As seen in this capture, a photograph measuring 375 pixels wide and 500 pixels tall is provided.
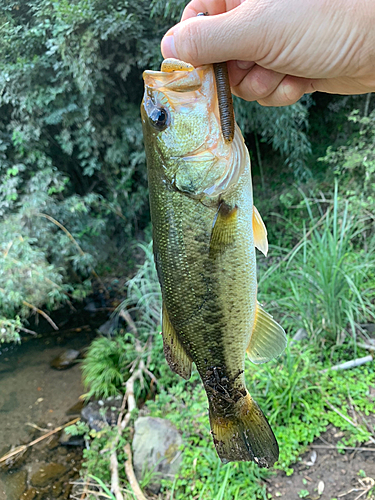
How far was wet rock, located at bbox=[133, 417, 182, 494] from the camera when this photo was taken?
2.54 metres

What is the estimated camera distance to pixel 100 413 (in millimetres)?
3354

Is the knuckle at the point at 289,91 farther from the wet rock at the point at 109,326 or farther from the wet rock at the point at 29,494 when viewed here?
the wet rock at the point at 109,326

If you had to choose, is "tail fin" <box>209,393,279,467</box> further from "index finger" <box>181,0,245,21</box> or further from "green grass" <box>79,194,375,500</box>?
"index finger" <box>181,0,245,21</box>

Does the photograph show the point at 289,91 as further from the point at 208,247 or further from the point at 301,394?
the point at 301,394

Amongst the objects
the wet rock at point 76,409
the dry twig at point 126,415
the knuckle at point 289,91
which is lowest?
the wet rock at point 76,409

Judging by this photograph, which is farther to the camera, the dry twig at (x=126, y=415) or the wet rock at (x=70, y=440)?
the wet rock at (x=70, y=440)

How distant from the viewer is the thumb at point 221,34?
3.40 feet

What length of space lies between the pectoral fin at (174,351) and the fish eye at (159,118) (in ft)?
1.91

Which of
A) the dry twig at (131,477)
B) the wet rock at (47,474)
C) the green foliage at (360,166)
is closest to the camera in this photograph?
the dry twig at (131,477)

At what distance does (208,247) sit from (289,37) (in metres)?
0.73

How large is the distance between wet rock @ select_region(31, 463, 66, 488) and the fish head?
323cm

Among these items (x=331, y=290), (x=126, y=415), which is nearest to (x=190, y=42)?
(x=331, y=290)

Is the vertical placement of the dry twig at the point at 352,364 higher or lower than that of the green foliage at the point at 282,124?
lower

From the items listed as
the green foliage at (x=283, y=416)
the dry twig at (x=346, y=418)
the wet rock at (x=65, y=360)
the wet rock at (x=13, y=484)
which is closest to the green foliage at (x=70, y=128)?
the wet rock at (x=65, y=360)
